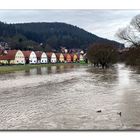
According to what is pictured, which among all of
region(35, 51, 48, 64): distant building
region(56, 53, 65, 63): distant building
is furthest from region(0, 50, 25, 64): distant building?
region(56, 53, 65, 63): distant building

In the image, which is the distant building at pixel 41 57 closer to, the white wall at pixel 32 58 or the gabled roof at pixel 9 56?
the white wall at pixel 32 58

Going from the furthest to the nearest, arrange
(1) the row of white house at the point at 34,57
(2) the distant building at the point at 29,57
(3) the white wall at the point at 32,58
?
(3) the white wall at the point at 32,58 < (2) the distant building at the point at 29,57 < (1) the row of white house at the point at 34,57

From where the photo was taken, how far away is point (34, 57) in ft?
334

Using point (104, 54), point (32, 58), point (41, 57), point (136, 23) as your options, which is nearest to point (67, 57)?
point (41, 57)

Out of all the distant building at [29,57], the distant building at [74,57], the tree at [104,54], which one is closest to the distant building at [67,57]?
the distant building at [74,57]

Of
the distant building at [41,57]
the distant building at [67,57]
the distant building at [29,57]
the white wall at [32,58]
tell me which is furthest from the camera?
the distant building at [67,57]

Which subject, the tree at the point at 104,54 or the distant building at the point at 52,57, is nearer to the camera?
the tree at the point at 104,54

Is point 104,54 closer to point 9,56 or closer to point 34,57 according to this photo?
point 9,56

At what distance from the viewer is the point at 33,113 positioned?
14.4 meters


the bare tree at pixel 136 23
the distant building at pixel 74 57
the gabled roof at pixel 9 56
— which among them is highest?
the bare tree at pixel 136 23

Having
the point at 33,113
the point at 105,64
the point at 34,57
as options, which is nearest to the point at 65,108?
the point at 33,113

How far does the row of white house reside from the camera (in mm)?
84369

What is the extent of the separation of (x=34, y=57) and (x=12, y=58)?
1674 cm

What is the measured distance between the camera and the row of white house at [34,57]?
84.4 m
